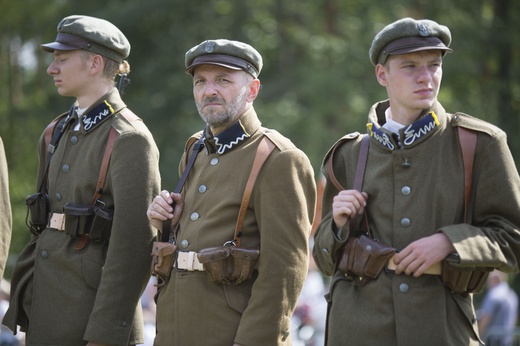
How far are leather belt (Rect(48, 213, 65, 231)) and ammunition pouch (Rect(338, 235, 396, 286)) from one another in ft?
5.65

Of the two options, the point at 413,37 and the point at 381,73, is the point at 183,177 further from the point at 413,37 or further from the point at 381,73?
the point at 413,37

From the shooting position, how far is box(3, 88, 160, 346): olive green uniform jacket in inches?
225

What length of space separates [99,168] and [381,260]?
73.1 inches

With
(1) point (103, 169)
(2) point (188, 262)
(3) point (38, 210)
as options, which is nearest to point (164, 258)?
(2) point (188, 262)

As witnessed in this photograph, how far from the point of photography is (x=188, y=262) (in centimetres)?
537

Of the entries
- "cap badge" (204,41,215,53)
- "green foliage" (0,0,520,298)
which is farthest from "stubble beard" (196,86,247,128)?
"green foliage" (0,0,520,298)

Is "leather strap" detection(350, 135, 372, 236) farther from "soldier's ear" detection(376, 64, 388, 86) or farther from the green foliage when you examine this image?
the green foliage

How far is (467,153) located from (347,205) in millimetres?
622

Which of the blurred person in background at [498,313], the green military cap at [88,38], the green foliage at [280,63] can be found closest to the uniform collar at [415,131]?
the green military cap at [88,38]

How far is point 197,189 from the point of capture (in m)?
5.56

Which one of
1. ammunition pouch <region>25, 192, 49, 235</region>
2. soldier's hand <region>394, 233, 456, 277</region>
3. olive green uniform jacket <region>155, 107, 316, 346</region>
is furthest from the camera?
ammunition pouch <region>25, 192, 49, 235</region>

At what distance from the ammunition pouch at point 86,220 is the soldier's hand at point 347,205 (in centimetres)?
145

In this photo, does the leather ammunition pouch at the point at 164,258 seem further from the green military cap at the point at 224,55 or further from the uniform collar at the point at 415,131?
the uniform collar at the point at 415,131

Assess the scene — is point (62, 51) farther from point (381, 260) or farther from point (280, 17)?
point (280, 17)
